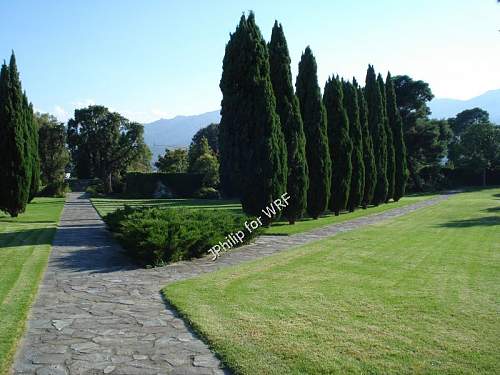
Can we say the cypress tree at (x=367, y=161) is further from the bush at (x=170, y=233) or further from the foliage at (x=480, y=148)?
the foliage at (x=480, y=148)

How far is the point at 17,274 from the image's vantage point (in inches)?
325

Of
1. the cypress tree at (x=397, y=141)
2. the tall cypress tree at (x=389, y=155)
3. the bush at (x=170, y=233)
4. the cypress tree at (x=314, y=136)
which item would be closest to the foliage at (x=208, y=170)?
the cypress tree at (x=397, y=141)

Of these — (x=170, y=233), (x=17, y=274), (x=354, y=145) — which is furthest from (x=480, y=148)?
(x=17, y=274)

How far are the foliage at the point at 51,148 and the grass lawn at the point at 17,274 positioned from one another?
44.7 metres

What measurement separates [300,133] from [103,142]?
149 feet

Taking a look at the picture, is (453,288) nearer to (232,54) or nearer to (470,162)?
(232,54)

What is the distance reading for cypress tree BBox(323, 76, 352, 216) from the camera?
22578mm

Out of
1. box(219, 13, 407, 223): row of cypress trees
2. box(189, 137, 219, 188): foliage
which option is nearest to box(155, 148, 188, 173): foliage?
box(189, 137, 219, 188): foliage

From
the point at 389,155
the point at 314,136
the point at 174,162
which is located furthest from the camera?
the point at 174,162

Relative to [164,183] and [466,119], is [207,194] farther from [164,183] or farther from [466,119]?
[466,119]

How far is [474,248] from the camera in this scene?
36.0ft

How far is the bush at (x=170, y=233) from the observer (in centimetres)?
935

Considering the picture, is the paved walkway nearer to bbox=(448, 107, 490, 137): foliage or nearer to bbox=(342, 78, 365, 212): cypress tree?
bbox=(342, 78, 365, 212): cypress tree

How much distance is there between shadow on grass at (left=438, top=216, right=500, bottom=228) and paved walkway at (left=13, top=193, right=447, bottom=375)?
9.51 meters
